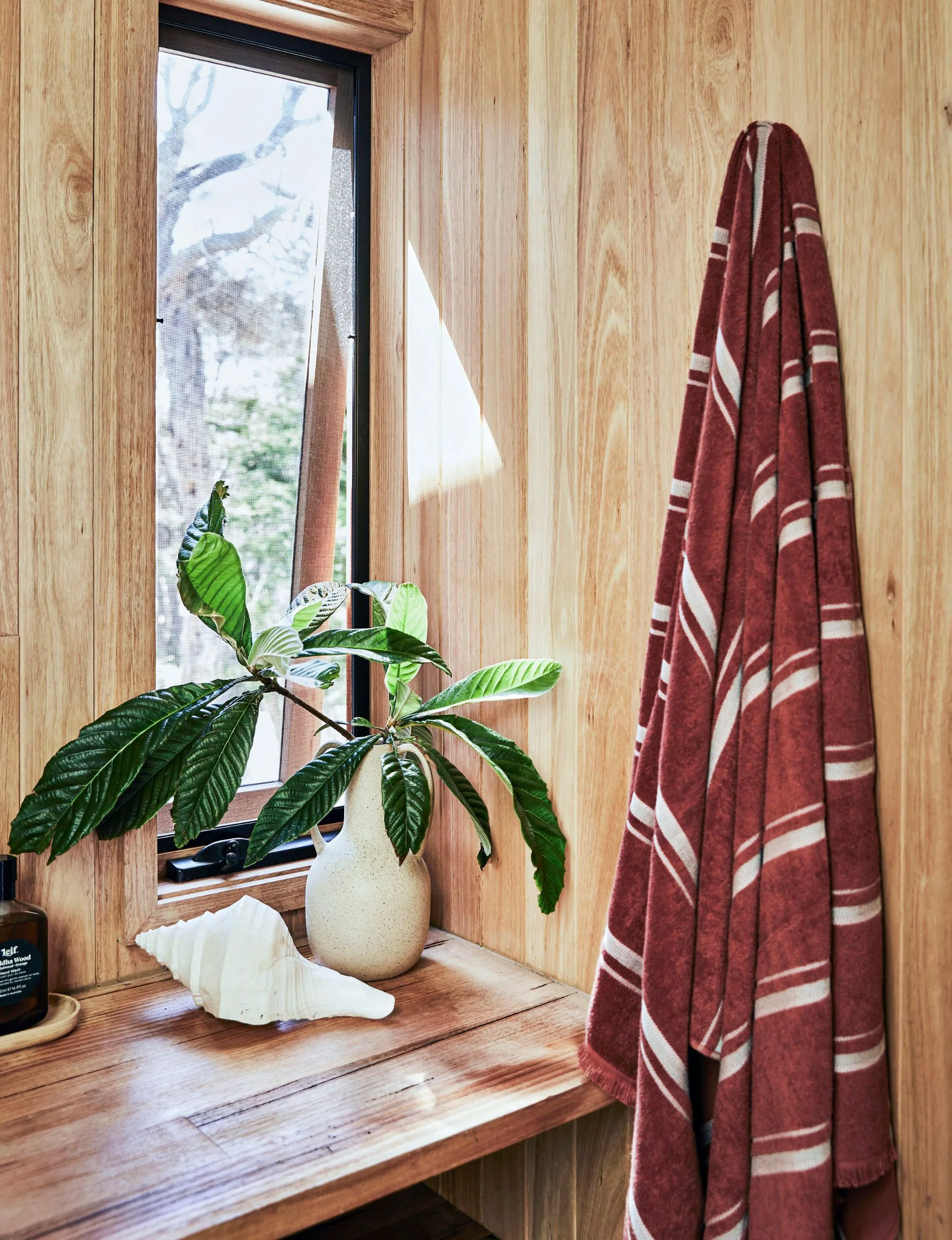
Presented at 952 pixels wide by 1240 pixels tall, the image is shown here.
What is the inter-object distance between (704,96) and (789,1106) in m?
0.98

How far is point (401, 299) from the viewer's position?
1.52 meters

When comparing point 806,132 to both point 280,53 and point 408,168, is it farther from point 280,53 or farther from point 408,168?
point 280,53

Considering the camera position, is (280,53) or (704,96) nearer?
(704,96)

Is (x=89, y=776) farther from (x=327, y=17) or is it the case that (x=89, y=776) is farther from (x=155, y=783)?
(x=327, y=17)

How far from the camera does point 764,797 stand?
938mm

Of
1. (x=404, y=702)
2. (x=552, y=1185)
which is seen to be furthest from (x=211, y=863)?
(x=552, y=1185)

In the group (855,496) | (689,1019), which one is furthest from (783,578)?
(689,1019)

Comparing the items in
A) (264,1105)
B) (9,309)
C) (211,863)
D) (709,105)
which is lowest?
(264,1105)

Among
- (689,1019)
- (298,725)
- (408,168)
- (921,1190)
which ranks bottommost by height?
(921,1190)

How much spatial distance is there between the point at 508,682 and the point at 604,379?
1.23 feet

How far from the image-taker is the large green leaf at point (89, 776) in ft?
3.69

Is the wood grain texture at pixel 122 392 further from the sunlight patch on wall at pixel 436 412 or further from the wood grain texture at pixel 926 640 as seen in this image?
the wood grain texture at pixel 926 640

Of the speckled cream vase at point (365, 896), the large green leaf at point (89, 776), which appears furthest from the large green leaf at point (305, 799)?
the large green leaf at point (89, 776)

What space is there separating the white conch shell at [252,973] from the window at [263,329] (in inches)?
10.6
